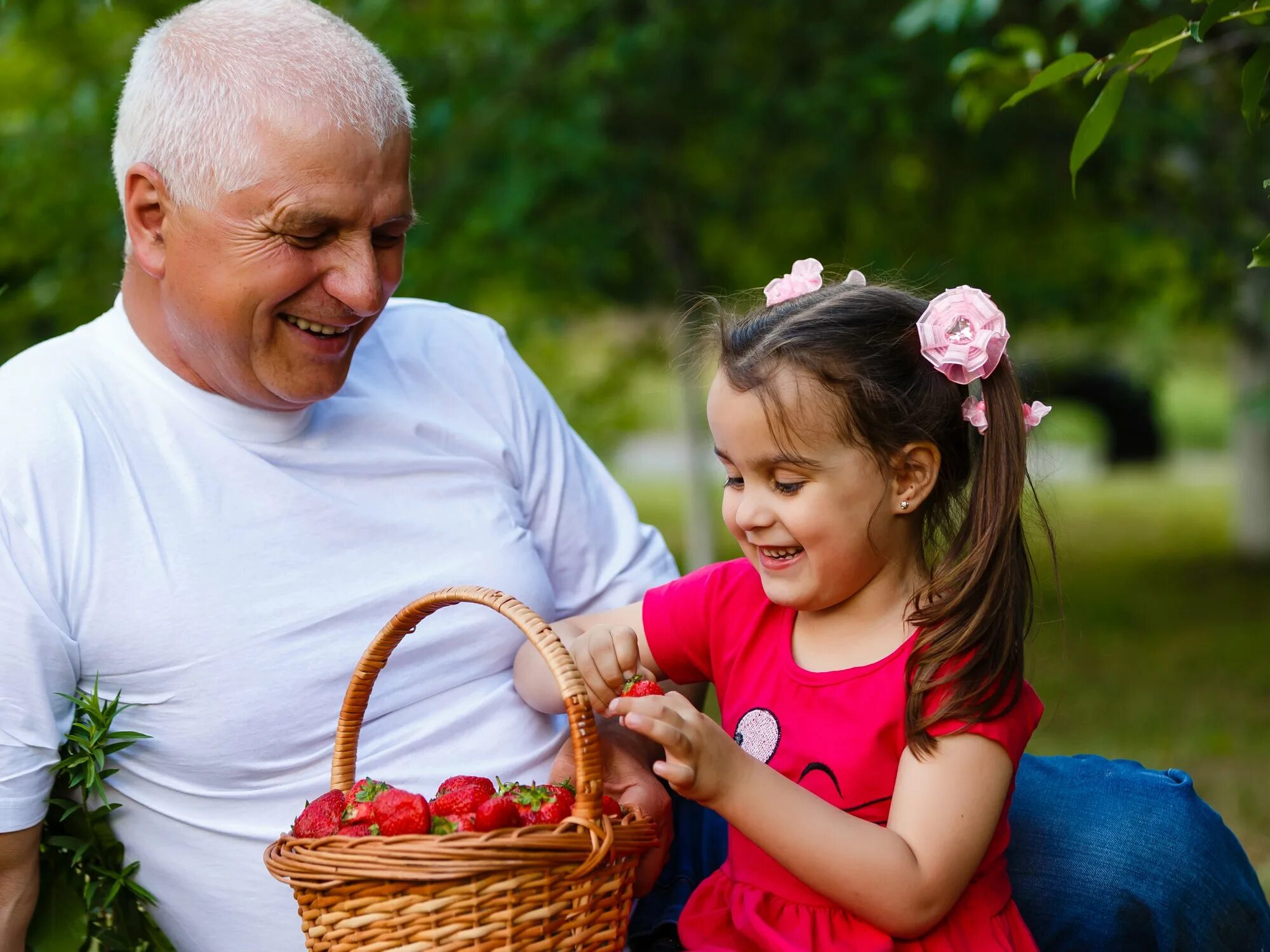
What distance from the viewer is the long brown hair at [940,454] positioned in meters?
2.11

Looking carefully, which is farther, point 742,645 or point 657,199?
point 657,199

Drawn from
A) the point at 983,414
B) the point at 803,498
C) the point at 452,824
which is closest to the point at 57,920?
the point at 452,824

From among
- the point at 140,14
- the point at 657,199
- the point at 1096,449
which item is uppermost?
the point at 140,14

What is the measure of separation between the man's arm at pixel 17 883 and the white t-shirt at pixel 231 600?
0.11 ft

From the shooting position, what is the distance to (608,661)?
91.4 inches

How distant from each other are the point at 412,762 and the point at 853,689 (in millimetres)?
761

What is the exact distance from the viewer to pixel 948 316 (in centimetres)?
219

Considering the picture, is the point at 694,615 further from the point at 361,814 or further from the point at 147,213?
the point at 147,213

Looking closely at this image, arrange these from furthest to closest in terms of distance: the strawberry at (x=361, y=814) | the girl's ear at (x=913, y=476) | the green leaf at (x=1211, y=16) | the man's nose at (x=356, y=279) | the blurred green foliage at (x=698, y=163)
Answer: the blurred green foliage at (x=698, y=163), the man's nose at (x=356, y=279), the girl's ear at (x=913, y=476), the green leaf at (x=1211, y=16), the strawberry at (x=361, y=814)

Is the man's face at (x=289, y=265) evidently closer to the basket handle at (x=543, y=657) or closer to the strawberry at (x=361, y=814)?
the basket handle at (x=543, y=657)

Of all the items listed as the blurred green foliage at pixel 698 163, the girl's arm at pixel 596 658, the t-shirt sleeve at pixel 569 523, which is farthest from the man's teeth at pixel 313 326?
the blurred green foliage at pixel 698 163

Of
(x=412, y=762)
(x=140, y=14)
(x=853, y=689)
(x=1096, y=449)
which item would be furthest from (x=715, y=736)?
(x=1096, y=449)

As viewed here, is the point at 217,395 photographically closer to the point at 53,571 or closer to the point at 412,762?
the point at 53,571

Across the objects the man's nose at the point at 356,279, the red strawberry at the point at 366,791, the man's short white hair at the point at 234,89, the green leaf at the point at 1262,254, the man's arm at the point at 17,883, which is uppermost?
the man's short white hair at the point at 234,89
